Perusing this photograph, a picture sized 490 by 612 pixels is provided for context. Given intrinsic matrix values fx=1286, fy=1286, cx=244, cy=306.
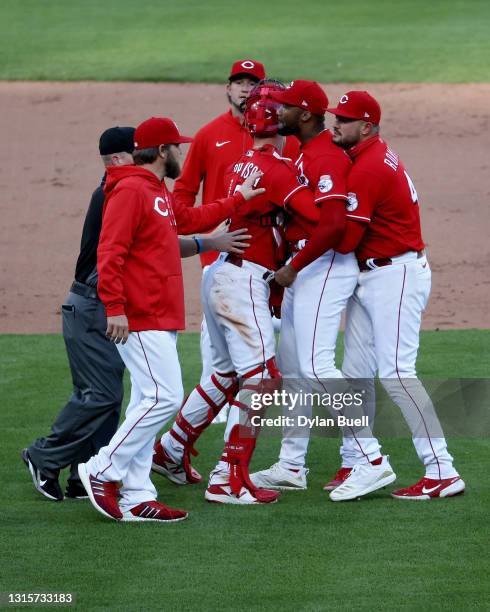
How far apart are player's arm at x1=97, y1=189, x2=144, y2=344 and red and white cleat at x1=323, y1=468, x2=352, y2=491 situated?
4.64 ft

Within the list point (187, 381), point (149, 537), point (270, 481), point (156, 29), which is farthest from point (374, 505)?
point (156, 29)

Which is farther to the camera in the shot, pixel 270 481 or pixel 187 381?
pixel 187 381

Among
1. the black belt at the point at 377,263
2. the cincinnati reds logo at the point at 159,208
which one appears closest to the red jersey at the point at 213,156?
the black belt at the point at 377,263

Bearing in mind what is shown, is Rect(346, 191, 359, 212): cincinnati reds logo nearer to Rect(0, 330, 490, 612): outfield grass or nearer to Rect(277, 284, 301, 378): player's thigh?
Rect(277, 284, 301, 378): player's thigh

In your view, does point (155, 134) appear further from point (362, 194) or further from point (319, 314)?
point (319, 314)

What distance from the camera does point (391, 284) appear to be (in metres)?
6.20

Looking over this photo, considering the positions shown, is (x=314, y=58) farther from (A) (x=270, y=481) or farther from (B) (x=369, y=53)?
(A) (x=270, y=481)

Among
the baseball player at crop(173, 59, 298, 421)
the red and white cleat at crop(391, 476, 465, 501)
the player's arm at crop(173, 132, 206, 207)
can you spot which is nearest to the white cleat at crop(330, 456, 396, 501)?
the red and white cleat at crop(391, 476, 465, 501)

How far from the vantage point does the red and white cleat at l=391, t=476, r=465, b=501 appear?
6152mm

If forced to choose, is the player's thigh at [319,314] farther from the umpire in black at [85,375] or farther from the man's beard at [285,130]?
the umpire in black at [85,375]

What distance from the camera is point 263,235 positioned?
6336mm

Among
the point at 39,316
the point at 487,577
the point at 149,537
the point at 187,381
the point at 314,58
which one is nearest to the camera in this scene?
the point at 487,577

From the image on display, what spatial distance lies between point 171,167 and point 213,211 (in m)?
0.32

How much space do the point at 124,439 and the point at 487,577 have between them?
1751 mm
